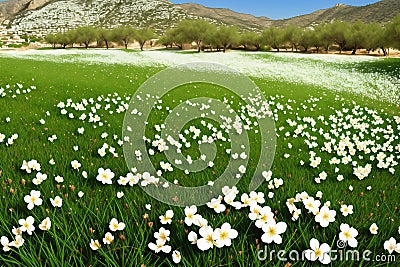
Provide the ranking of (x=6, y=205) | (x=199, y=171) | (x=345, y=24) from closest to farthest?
(x=6, y=205) < (x=199, y=171) < (x=345, y=24)

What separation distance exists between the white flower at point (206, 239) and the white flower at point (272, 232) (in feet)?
1.41

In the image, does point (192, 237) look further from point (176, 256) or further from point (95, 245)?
point (95, 245)

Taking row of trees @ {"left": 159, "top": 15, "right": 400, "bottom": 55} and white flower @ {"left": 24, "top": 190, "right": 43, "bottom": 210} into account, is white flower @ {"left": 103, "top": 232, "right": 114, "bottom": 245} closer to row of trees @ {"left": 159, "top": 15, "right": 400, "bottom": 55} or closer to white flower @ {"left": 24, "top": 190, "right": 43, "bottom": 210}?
white flower @ {"left": 24, "top": 190, "right": 43, "bottom": 210}

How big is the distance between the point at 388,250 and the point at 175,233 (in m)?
1.84

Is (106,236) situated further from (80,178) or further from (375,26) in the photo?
(375,26)

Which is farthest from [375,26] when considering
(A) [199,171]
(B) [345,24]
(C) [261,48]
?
(A) [199,171]

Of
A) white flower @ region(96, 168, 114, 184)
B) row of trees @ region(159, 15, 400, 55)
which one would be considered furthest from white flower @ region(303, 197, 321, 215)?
row of trees @ region(159, 15, 400, 55)

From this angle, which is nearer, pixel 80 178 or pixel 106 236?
pixel 106 236

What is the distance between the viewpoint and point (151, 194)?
10.5ft

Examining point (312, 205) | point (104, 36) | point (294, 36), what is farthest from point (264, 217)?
point (104, 36)

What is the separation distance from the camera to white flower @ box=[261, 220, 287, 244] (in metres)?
2.26

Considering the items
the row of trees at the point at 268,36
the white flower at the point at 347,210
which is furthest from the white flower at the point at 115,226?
the row of trees at the point at 268,36

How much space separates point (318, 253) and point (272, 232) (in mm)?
386

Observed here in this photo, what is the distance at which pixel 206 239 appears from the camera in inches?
87.7
